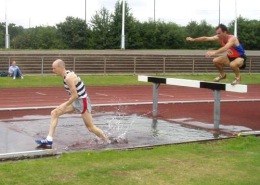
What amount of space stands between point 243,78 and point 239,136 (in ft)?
75.9

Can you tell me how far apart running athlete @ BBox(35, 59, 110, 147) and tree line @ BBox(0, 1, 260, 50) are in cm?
4469

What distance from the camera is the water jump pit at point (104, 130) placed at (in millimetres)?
9508

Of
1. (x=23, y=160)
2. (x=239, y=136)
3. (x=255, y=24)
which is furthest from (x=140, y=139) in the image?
(x=255, y=24)

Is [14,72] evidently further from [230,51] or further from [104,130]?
[230,51]

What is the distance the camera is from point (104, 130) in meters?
11.4

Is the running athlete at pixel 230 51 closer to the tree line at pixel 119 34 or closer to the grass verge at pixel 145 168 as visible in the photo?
the grass verge at pixel 145 168

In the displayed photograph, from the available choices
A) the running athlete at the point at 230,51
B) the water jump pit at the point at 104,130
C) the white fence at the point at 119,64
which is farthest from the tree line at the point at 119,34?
the running athlete at the point at 230,51

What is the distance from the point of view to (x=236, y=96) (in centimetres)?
2281

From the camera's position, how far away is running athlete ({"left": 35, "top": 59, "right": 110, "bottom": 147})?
8945 millimetres

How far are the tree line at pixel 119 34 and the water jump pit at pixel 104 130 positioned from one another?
41446mm

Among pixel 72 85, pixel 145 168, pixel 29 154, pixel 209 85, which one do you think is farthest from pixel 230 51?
pixel 29 154

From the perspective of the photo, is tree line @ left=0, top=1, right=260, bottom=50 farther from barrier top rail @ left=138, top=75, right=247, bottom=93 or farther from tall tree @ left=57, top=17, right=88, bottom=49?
barrier top rail @ left=138, top=75, right=247, bottom=93

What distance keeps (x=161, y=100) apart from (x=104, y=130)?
9.07 meters

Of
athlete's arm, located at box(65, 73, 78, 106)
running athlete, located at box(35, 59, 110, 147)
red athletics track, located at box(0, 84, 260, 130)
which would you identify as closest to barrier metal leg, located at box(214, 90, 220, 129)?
red athletics track, located at box(0, 84, 260, 130)
